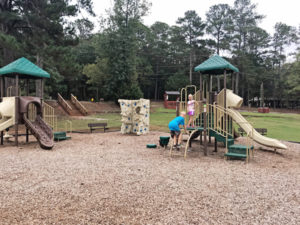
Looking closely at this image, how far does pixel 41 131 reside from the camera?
1009cm

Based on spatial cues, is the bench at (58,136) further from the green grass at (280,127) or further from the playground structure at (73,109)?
the playground structure at (73,109)

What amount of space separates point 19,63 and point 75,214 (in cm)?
894

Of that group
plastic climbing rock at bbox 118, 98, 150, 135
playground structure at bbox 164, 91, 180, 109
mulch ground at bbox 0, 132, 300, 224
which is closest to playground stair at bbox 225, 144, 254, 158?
mulch ground at bbox 0, 132, 300, 224

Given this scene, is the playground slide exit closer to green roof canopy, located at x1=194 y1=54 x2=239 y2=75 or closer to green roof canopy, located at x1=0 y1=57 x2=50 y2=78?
green roof canopy, located at x1=194 y1=54 x2=239 y2=75

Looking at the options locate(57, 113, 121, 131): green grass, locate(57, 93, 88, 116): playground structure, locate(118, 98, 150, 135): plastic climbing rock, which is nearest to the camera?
locate(118, 98, 150, 135): plastic climbing rock

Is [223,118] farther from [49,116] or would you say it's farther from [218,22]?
[218,22]

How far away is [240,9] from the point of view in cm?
4766

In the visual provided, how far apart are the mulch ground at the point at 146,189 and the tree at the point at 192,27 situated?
4524cm

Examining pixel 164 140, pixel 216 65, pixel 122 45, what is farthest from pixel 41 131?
pixel 122 45

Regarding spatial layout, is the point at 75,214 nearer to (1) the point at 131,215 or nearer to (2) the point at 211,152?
(1) the point at 131,215

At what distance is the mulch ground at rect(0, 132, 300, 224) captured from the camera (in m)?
3.66

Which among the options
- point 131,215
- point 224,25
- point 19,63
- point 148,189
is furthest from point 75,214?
point 224,25

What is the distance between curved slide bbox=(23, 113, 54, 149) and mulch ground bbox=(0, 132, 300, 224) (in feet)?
3.35

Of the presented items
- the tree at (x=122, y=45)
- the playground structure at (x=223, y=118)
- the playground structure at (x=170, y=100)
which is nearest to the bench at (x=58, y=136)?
the playground structure at (x=223, y=118)
